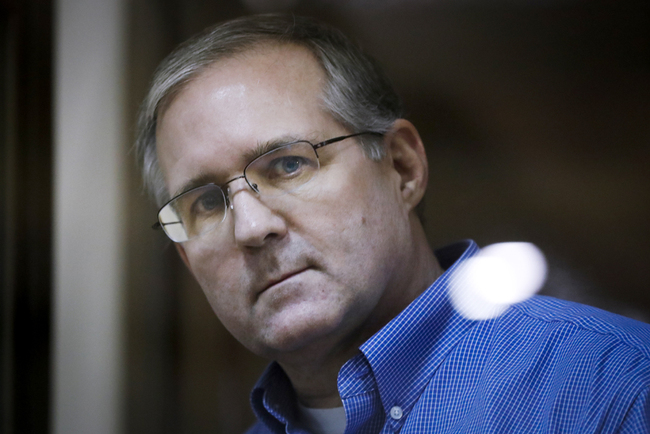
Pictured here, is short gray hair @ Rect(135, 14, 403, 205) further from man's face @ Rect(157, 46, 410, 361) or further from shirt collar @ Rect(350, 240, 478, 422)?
shirt collar @ Rect(350, 240, 478, 422)

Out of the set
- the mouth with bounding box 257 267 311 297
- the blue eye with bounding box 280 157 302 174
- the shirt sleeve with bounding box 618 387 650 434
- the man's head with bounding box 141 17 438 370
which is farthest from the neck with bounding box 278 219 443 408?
the shirt sleeve with bounding box 618 387 650 434

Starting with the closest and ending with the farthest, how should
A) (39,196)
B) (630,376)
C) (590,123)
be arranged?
(630,376) → (590,123) → (39,196)

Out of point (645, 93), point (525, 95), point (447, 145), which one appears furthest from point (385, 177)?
point (645, 93)

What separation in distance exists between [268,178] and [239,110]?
0.11 m

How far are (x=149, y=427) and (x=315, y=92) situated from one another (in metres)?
0.71

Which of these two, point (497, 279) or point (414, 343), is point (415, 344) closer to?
point (414, 343)

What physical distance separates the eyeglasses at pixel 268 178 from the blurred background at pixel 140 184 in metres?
0.19

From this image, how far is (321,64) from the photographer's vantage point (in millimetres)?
847

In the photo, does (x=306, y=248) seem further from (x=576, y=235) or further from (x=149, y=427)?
(x=149, y=427)

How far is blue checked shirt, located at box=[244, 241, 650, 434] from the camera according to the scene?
532 mm

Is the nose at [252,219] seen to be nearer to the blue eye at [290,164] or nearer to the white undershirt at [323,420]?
the blue eye at [290,164]

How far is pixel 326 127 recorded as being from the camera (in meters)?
0.79

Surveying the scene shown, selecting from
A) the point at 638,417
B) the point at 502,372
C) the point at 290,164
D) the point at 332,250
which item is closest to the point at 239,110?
the point at 290,164

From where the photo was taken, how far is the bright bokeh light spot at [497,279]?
2.25ft
